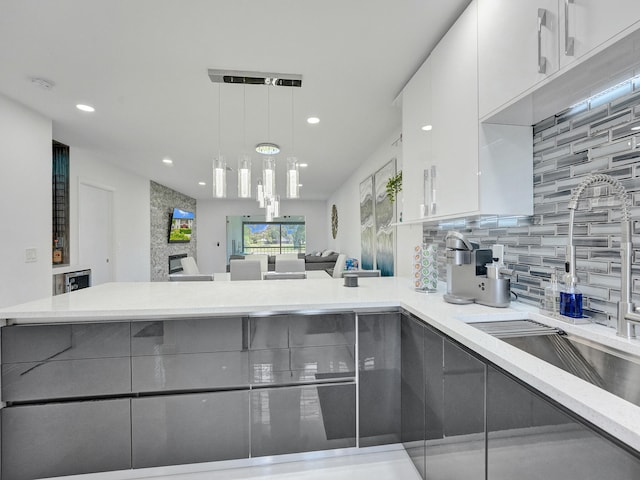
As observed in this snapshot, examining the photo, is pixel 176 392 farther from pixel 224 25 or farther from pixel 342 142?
pixel 342 142

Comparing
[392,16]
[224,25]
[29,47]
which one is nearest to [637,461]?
[392,16]

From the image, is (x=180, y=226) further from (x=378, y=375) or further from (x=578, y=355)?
(x=578, y=355)

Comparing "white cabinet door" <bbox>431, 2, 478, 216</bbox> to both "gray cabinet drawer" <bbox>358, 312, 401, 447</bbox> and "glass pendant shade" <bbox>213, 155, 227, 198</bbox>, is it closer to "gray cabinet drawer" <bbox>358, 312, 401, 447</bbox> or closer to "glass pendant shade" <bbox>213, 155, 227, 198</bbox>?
"gray cabinet drawer" <bbox>358, 312, 401, 447</bbox>

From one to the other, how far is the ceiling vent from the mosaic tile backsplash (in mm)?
1741

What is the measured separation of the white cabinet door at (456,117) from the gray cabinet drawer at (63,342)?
1.77m

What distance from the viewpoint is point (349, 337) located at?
157cm

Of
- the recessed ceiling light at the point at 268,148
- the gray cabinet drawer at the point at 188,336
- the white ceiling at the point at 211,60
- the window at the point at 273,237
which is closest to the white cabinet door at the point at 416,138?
the white ceiling at the point at 211,60

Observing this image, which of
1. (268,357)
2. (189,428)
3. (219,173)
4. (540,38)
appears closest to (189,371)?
(189,428)

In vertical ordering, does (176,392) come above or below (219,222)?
below

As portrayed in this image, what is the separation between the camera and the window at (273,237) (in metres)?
10.6

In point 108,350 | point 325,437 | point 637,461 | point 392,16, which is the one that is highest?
point 392,16

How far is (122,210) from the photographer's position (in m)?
5.52

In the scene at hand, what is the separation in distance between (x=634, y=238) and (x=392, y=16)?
1.59 meters

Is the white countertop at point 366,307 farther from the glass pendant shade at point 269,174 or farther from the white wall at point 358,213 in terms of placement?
the white wall at point 358,213
